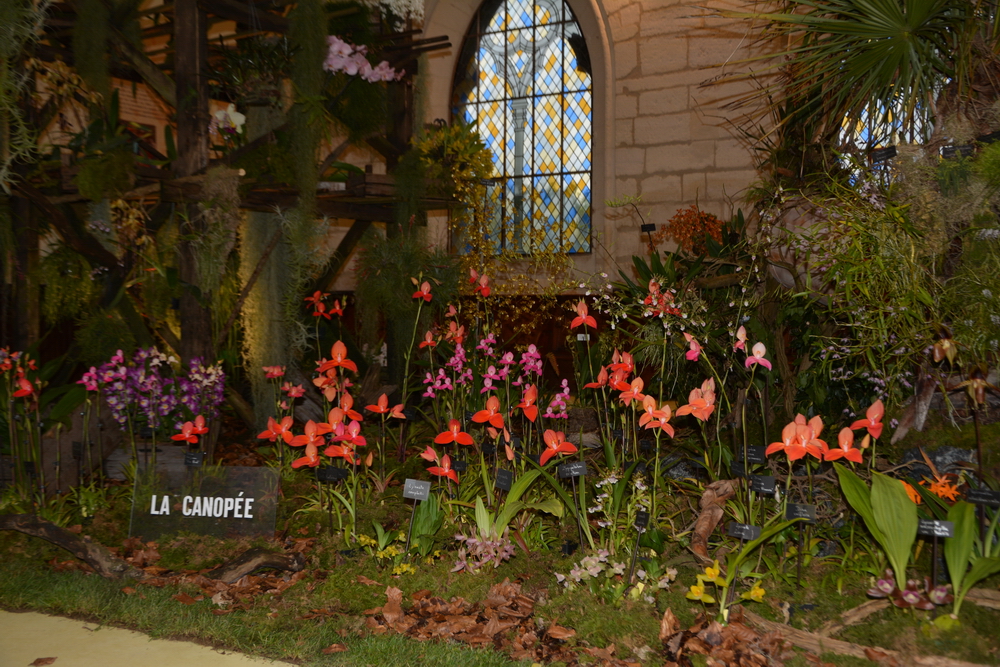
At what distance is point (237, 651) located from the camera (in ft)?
7.68

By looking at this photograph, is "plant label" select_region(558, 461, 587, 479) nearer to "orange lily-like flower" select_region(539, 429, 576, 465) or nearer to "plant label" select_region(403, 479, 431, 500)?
"orange lily-like flower" select_region(539, 429, 576, 465)

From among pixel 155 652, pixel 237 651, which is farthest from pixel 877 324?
pixel 155 652

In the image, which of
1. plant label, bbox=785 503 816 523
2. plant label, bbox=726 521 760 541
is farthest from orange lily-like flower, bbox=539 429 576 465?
plant label, bbox=785 503 816 523

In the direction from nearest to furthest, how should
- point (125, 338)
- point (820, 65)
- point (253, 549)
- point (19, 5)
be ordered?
point (253, 549)
point (820, 65)
point (19, 5)
point (125, 338)

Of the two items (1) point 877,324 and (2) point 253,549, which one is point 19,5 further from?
(1) point 877,324

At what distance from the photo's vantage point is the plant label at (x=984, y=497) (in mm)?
2291

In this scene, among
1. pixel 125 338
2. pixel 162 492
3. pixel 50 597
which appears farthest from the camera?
pixel 125 338

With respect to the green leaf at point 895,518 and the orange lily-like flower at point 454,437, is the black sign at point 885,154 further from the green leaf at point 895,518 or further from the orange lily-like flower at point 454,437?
the orange lily-like flower at point 454,437

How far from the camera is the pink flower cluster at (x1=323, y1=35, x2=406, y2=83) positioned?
4.15 m

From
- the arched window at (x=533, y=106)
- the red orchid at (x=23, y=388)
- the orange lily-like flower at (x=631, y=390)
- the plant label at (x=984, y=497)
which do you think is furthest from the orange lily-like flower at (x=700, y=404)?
the arched window at (x=533, y=106)

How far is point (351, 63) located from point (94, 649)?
3078 millimetres

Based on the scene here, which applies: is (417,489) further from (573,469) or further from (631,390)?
(631,390)

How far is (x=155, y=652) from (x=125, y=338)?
2103mm

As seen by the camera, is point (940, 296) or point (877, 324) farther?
point (877, 324)
